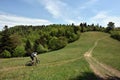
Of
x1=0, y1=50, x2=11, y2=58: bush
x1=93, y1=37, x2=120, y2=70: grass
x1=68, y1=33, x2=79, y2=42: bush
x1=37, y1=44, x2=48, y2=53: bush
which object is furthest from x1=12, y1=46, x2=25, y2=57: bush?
x1=93, y1=37, x2=120, y2=70: grass

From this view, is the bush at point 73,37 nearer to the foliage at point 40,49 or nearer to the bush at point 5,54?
the foliage at point 40,49

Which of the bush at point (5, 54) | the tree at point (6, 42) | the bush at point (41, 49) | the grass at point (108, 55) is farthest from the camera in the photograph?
the bush at point (41, 49)

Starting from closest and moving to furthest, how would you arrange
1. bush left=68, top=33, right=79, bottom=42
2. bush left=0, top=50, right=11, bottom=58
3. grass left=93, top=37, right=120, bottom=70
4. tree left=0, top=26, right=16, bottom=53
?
1. grass left=93, top=37, right=120, bottom=70
2. bush left=0, top=50, right=11, bottom=58
3. tree left=0, top=26, right=16, bottom=53
4. bush left=68, top=33, right=79, bottom=42

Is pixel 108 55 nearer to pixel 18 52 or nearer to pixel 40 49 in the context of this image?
pixel 40 49

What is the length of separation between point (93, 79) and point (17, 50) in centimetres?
7353

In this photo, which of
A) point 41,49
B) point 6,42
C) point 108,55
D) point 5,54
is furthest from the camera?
point 41,49

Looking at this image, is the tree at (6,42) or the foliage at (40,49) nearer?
the tree at (6,42)

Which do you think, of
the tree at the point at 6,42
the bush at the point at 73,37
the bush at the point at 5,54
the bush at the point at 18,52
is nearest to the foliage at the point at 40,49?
the bush at the point at 18,52

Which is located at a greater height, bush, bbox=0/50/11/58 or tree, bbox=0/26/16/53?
tree, bbox=0/26/16/53

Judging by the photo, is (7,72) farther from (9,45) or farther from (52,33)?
(52,33)

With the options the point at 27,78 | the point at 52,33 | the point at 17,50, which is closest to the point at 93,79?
the point at 27,78

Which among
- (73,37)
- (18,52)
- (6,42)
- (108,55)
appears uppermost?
(73,37)

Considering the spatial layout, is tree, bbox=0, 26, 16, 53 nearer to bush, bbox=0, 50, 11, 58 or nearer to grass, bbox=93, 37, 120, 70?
bush, bbox=0, 50, 11, 58

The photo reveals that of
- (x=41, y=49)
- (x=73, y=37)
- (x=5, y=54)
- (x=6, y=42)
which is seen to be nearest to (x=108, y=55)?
(x=73, y=37)
